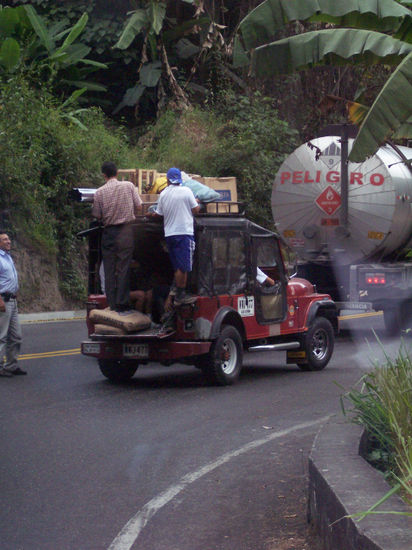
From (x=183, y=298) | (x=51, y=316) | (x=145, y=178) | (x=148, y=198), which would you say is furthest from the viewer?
(x=51, y=316)

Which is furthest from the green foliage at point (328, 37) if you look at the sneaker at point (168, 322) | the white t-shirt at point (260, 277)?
the sneaker at point (168, 322)

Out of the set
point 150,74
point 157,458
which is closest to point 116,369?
point 157,458

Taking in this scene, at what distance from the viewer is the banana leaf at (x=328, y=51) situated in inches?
416

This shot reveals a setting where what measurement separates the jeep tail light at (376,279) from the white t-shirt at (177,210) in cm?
677

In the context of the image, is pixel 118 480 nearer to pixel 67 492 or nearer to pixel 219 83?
pixel 67 492

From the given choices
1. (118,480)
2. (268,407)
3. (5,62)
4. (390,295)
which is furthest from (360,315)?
(118,480)

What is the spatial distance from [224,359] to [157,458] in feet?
12.8

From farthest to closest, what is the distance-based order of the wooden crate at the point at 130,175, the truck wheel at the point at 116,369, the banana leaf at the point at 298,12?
the wooden crate at the point at 130,175
the truck wheel at the point at 116,369
the banana leaf at the point at 298,12

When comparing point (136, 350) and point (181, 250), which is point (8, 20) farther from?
point (136, 350)

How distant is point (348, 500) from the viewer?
484 cm

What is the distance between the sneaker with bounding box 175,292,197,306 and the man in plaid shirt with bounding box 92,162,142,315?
0.67 metres

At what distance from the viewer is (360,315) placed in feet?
74.4

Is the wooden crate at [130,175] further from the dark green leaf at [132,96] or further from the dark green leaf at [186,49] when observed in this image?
the dark green leaf at [186,49]

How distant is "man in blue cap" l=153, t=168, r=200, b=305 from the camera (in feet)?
37.8
